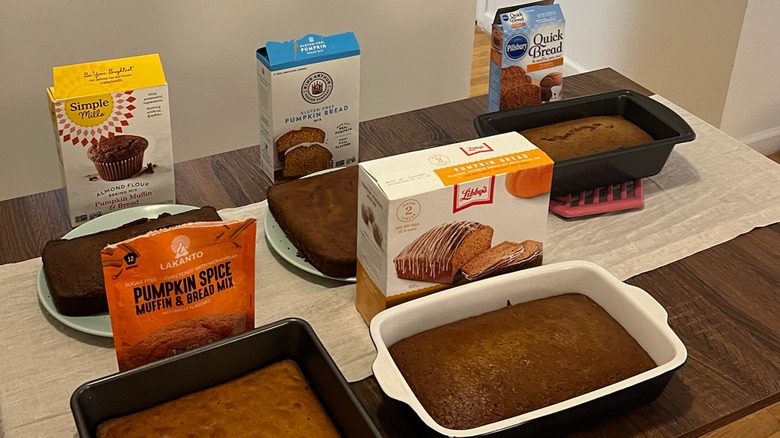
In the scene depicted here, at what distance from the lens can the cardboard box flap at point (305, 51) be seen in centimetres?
129

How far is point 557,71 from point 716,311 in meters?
0.54

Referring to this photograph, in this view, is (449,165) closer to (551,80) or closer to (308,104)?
(308,104)

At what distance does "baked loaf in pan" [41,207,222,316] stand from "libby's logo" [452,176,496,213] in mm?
388

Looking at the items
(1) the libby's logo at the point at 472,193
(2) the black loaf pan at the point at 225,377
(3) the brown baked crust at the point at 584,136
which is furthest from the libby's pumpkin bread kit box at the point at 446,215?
(3) the brown baked crust at the point at 584,136

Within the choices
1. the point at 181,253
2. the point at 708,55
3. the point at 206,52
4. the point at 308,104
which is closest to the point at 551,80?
the point at 308,104

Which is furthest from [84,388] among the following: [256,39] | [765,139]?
[765,139]

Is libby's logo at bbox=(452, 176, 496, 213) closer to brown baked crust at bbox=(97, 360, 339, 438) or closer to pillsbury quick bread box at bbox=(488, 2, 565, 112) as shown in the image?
brown baked crust at bbox=(97, 360, 339, 438)

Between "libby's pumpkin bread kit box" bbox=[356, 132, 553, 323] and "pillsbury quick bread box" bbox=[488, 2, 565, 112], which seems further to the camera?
"pillsbury quick bread box" bbox=[488, 2, 565, 112]

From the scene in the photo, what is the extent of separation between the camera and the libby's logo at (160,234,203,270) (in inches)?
35.8

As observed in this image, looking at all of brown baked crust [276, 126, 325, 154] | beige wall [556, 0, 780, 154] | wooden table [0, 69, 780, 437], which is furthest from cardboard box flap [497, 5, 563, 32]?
beige wall [556, 0, 780, 154]

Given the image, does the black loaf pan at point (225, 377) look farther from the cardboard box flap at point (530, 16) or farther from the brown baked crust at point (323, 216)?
the cardboard box flap at point (530, 16)

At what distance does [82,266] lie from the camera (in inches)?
43.7

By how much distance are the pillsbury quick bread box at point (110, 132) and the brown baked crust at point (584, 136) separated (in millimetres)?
576

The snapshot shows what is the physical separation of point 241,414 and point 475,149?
0.42 meters
